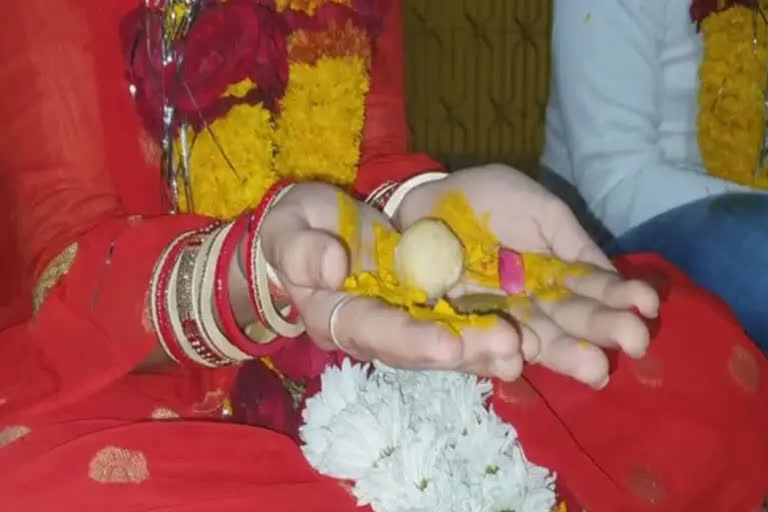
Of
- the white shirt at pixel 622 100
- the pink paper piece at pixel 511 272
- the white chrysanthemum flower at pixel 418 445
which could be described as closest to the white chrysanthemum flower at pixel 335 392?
the white chrysanthemum flower at pixel 418 445

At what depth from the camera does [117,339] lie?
0.71m

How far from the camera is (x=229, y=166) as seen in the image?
808 mm

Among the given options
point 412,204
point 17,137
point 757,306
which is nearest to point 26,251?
point 17,137

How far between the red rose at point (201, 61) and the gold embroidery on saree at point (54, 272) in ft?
0.40

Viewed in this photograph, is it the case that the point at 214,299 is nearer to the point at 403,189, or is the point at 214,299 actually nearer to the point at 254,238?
the point at 254,238

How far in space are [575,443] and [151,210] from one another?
38 centimetres

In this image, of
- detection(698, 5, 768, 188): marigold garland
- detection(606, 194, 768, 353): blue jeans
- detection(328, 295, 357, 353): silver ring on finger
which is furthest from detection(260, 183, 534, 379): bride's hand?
detection(698, 5, 768, 188): marigold garland

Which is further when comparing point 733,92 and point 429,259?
point 733,92

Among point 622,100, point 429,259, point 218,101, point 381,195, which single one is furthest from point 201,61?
point 622,100

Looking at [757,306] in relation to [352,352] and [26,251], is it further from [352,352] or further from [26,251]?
[26,251]

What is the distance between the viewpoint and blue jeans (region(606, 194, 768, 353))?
0.88 m

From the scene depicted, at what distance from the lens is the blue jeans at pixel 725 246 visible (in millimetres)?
882

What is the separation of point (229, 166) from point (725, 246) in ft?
1.38

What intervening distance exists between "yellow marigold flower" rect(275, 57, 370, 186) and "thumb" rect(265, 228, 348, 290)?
283 millimetres
